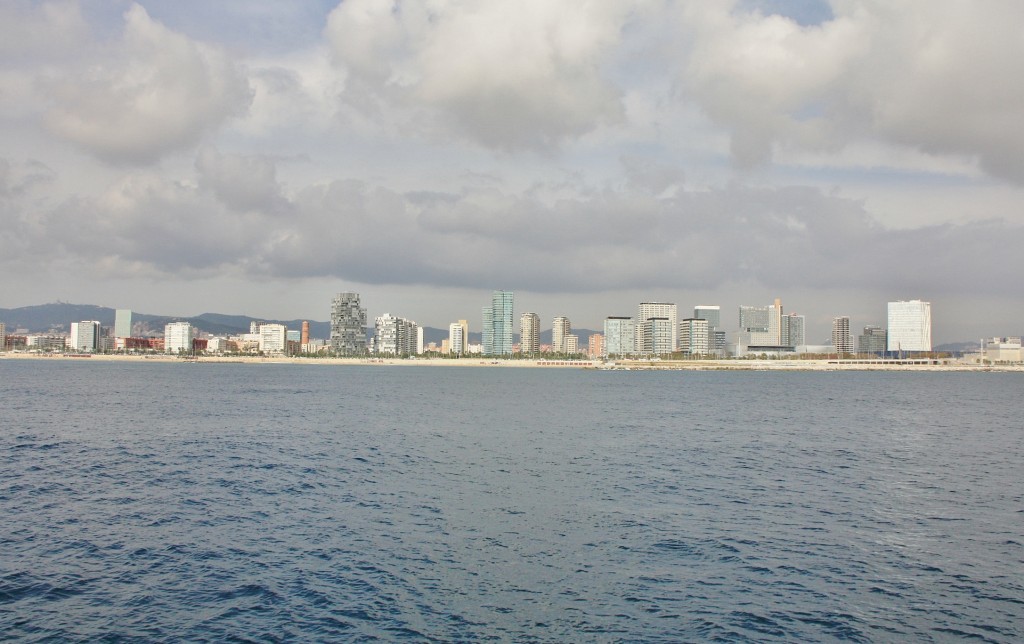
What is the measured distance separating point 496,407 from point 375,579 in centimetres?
7368

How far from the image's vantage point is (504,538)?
29.4 m

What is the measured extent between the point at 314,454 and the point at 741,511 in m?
30.0

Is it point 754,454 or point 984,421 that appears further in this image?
point 984,421

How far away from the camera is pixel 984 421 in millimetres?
84000

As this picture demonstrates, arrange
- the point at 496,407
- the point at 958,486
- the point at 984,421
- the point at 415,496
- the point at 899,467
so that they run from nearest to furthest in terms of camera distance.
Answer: the point at 415,496, the point at 958,486, the point at 899,467, the point at 984,421, the point at 496,407

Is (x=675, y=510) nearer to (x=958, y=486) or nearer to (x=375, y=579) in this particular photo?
(x=375, y=579)

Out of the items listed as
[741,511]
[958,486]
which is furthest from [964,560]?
[958,486]

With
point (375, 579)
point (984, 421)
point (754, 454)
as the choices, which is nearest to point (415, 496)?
point (375, 579)

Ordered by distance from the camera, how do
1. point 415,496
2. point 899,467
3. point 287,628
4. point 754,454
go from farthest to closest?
point 754,454
point 899,467
point 415,496
point 287,628

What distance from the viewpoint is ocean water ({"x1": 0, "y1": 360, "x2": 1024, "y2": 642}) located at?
21.1 m

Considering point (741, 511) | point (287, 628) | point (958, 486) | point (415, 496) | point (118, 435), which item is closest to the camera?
point (287, 628)

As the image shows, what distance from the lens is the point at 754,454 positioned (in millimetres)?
53719

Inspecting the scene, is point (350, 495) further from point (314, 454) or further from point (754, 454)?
point (754, 454)

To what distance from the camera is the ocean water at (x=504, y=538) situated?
21.1m
